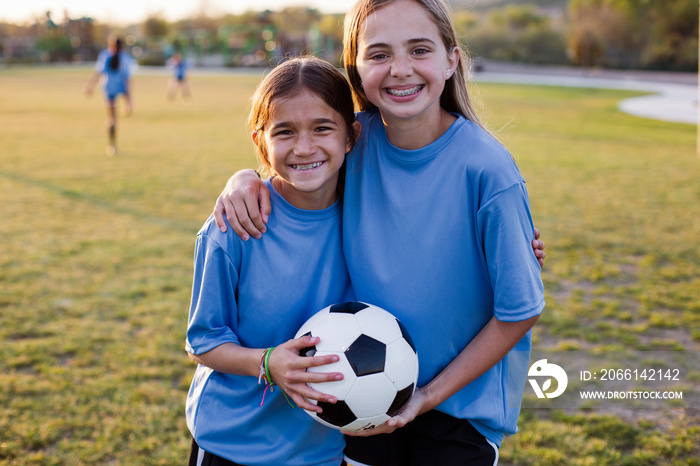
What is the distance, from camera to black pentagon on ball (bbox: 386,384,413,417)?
1766 millimetres

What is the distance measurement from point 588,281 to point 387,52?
3847 millimetres

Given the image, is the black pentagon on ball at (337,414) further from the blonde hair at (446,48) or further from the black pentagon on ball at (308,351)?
the blonde hair at (446,48)

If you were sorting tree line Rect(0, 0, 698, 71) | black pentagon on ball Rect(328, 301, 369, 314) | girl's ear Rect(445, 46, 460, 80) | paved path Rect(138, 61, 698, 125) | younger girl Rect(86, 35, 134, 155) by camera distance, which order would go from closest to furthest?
1. black pentagon on ball Rect(328, 301, 369, 314)
2. girl's ear Rect(445, 46, 460, 80)
3. younger girl Rect(86, 35, 134, 155)
4. paved path Rect(138, 61, 698, 125)
5. tree line Rect(0, 0, 698, 71)

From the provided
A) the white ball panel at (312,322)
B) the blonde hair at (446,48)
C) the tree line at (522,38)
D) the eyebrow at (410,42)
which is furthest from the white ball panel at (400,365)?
the tree line at (522,38)

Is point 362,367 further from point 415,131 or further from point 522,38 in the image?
point 522,38

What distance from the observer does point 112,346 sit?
403 centimetres

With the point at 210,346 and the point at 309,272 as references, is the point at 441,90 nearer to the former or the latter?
the point at 309,272

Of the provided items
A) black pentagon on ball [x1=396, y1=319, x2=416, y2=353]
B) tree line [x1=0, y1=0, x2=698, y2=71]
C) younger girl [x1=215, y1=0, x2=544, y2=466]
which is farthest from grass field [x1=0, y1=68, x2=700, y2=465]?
tree line [x1=0, y1=0, x2=698, y2=71]

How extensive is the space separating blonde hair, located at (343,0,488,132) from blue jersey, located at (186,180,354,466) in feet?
1.60

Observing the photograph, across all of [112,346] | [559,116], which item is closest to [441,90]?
[112,346]

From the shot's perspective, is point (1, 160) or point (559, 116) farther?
point (559, 116)

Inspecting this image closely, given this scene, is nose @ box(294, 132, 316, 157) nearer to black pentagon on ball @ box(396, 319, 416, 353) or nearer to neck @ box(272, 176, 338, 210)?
neck @ box(272, 176, 338, 210)

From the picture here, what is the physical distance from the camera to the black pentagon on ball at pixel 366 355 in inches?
69.2

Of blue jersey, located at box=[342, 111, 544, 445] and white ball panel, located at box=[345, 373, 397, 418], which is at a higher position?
blue jersey, located at box=[342, 111, 544, 445]
